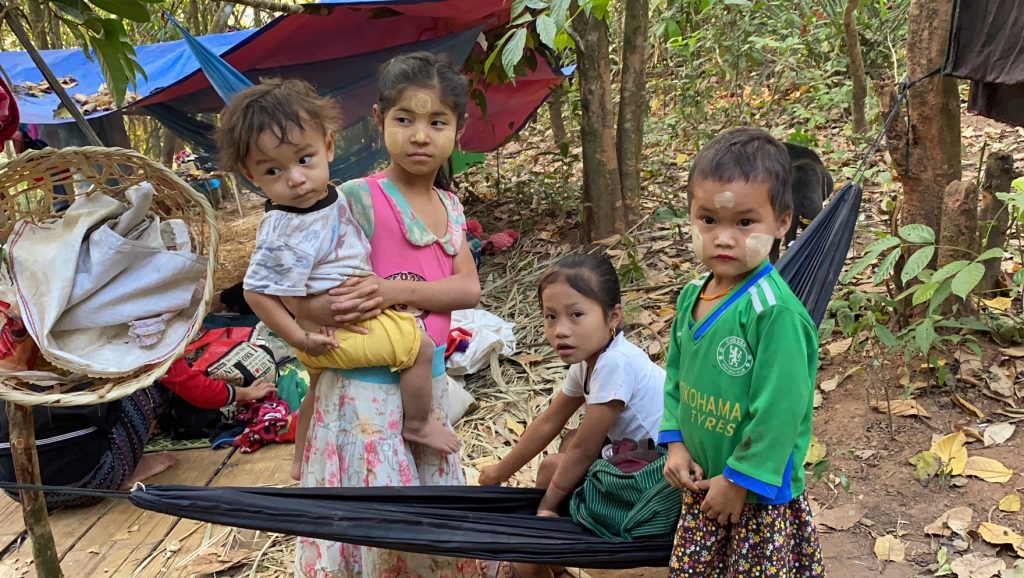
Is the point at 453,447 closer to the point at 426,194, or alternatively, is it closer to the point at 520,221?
the point at 426,194

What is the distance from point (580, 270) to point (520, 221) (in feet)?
9.09

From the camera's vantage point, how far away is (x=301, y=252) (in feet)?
4.38

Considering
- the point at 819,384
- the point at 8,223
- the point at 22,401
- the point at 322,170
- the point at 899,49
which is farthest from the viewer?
the point at 899,49

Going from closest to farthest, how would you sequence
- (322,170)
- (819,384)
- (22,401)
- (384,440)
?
(22,401) → (322,170) → (384,440) → (819,384)

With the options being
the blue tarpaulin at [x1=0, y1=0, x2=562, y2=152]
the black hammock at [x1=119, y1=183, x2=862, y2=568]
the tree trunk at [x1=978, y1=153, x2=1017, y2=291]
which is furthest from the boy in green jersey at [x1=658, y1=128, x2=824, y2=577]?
the blue tarpaulin at [x1=0, y1=0, x2=562, y2=152]

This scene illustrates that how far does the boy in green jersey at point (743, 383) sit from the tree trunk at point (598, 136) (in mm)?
2184

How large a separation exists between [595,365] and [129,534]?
1422 mm

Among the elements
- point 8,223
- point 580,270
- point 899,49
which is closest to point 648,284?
point 580,270

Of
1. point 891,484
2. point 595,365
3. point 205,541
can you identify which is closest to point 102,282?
point 205,541

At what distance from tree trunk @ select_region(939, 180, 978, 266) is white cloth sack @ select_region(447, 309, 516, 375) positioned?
4.86 ft

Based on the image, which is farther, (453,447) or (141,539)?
(141,539)

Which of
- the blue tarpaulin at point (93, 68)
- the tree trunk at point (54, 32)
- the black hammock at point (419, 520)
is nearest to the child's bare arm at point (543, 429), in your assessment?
the black hammock at point (419, 520)

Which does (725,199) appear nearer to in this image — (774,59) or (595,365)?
(595,365)

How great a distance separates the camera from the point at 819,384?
Answer: 2342 millimetres
